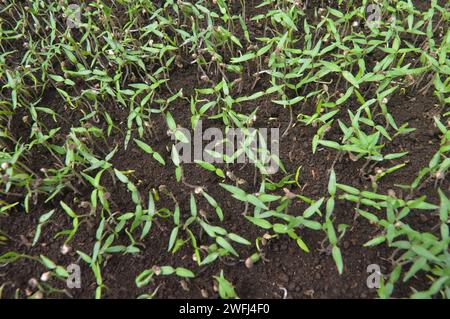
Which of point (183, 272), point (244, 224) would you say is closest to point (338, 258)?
point (244, 224)

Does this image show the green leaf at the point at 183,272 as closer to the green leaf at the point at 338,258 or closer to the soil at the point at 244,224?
the soil at the point at 244,224

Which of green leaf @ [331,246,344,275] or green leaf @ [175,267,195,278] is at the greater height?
green leaf @ [331,246,344,275]

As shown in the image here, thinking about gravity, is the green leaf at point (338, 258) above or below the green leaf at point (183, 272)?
above

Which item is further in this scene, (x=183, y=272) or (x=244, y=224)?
(x=244, y=224)

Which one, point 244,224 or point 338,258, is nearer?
point 338,258

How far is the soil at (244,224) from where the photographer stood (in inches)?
48.1

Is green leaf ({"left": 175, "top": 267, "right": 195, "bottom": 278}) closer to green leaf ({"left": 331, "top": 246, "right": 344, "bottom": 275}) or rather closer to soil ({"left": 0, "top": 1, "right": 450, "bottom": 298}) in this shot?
soil ({"left": 0, "top": 1, "right": 450, "bottom": 298})

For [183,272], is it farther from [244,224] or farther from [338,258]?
[338,258]

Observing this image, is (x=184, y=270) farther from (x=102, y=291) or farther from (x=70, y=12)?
(x=70, y=12)

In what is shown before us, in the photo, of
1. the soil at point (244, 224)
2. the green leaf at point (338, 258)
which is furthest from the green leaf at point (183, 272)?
the green leaf at point (338, 258)

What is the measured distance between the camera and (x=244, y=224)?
1340mm

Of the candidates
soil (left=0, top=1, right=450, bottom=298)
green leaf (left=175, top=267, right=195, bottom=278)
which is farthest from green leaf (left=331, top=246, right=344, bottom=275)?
green leaf (left=175, top=267, right=195, bottom=278)

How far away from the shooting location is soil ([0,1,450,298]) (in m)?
1.22
